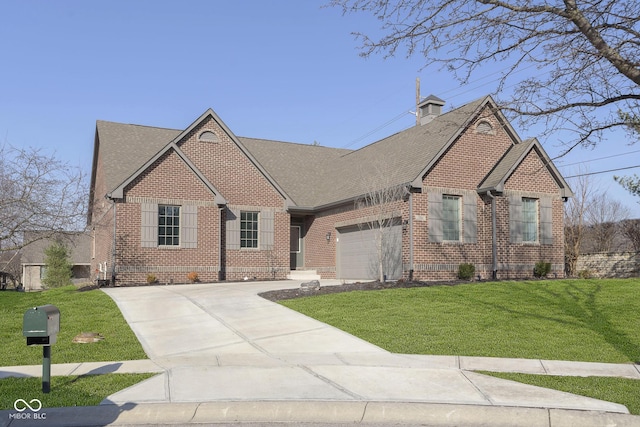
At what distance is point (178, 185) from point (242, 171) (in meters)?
3.16

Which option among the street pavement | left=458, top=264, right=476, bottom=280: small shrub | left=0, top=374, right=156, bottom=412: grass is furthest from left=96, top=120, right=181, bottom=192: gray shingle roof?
left=0, top=374, right=156, bottom=412: grass

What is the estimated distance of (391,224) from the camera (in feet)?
72.4

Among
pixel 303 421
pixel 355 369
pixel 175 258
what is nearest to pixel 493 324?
pixel 355 369

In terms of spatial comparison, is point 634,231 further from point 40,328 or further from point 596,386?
point 40,328

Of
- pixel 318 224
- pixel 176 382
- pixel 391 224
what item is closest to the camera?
pixel 176 382

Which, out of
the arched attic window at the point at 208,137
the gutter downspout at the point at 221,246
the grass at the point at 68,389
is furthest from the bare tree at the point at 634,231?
the grass at the point at 68,389

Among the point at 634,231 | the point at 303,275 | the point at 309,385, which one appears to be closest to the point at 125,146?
the point at 303,275

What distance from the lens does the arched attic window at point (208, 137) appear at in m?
24.6

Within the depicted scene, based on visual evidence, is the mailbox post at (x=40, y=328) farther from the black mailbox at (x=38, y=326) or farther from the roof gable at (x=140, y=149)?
the roof gable at (x=140, y=149)

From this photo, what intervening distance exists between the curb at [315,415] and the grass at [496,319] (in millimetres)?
3297

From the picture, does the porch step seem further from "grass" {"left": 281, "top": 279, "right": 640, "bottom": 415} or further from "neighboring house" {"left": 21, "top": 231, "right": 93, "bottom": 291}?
"neighboring house" {"left": 21, "top": 231, "right": 93, "bottom": 291}

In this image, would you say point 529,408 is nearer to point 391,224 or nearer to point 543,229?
point 391,224

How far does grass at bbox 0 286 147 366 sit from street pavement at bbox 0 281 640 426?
42 cm

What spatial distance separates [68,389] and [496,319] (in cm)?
874
